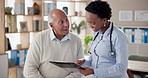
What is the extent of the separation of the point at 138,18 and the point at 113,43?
4862 mm

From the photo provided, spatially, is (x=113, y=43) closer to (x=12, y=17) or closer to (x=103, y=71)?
(x=103, y=71)

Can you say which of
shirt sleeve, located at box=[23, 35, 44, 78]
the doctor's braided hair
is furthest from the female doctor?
shirt sleeve, located at box=[23, 35, 44, 78]

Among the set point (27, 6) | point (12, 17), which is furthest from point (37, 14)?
point (12, 17)

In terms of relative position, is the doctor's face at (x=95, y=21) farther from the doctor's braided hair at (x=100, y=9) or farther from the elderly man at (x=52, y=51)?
the elderly man at (x=52, y=51)

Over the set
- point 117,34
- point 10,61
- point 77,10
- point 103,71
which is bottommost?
point 10,61

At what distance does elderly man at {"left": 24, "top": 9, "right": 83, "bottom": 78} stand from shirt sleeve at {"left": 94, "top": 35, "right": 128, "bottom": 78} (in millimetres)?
521

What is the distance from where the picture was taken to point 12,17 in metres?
4.58

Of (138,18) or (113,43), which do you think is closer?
(113,43)

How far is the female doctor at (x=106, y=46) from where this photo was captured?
190cm

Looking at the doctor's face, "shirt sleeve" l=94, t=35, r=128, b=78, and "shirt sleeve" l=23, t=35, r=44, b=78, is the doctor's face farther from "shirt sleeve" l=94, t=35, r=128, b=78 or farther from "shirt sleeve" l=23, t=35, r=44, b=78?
"shirt sleeve" l=23, t=35, r=44, b=78

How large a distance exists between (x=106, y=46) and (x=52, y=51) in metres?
0.62

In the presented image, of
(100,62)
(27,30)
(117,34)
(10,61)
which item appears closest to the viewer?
(117,34)

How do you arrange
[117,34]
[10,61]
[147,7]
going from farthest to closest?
[147,7] < [10,61] < [117,34]

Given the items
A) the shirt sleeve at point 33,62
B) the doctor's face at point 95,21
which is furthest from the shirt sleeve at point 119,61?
the shirt sleeve at point 33,62
